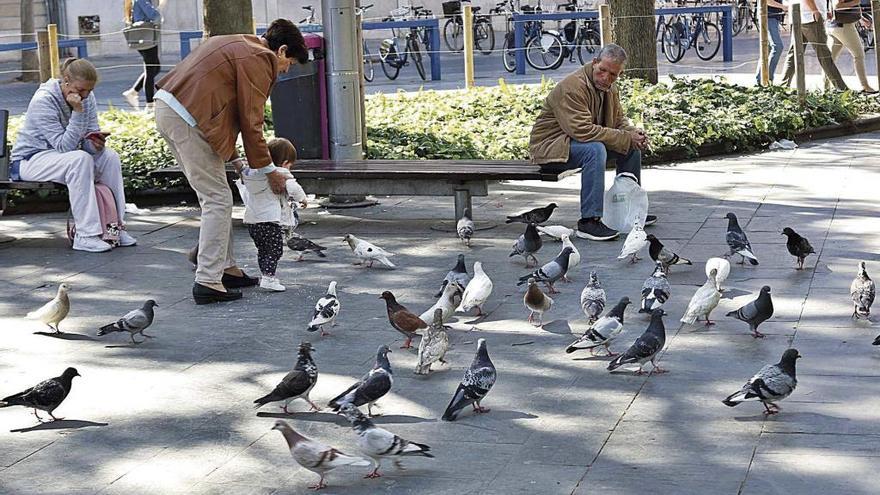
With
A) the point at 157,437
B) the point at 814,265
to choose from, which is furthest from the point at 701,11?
the point at 157,437

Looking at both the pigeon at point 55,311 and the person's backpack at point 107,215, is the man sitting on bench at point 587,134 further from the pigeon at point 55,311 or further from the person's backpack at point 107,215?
the pigeon at point 55,311

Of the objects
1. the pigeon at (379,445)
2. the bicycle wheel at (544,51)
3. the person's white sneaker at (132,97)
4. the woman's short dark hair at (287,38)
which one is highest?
the woman's short dark hair at (287,38)

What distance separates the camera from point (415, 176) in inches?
409

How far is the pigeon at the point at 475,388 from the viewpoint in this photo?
594 centimetres

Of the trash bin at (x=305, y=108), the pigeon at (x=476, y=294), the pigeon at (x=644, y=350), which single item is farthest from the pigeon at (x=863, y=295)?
the trash bin at (x=305, y=108)

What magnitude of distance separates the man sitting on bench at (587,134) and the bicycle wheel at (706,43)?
16.5 metres

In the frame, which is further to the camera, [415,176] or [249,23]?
[249,23]

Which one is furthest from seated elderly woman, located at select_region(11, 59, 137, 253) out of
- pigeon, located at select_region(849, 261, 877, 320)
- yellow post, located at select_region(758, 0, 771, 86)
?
yellow post, located at select_region(758, 0, 771, 86)

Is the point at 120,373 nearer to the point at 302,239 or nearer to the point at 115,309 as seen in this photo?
the point at 115,309

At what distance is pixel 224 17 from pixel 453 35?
18.3 meters

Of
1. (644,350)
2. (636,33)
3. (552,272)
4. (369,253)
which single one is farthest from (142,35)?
(644,350)

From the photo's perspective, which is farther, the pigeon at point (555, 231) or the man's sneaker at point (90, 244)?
the man's sneaker at point (90, 244)

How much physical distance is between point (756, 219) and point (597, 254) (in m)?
1.63

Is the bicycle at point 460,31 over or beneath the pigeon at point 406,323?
over
